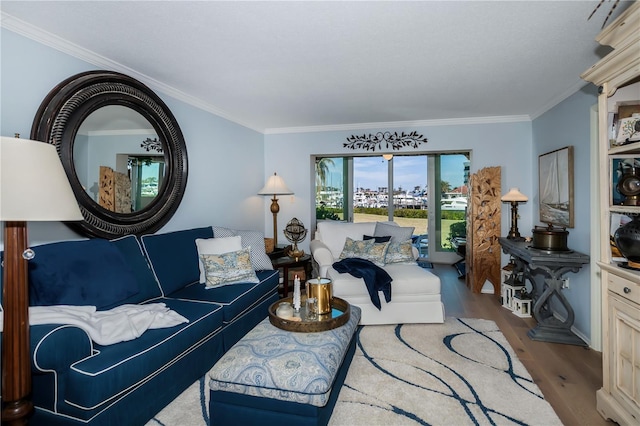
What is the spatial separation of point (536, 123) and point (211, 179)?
14.0 feet

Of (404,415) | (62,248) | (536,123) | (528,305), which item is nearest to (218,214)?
(62,248)

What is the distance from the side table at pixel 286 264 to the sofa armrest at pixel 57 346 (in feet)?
7.87

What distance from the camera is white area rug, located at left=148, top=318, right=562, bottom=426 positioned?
1.96 meters

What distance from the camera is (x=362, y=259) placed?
3770 mm

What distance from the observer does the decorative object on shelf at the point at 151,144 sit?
316cm

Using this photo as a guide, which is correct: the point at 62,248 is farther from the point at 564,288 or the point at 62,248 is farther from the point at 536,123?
the point at 536,123

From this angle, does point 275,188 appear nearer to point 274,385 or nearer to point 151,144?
point 151,144

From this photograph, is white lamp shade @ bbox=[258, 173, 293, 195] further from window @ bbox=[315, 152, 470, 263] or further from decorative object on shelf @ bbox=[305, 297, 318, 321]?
decorative object on shelf @ bbox=[305, 297, 318, 321]

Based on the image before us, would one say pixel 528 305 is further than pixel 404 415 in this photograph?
Yes

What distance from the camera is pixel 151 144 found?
3.22 meters

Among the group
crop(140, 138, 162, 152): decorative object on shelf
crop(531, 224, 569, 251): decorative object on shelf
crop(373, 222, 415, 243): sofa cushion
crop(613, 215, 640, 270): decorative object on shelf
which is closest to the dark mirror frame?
crop(140, 138, 162, 152): decorative object on shelf

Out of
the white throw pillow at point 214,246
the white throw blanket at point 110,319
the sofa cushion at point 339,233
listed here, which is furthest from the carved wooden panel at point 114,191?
the sofa cushion at point 339,233

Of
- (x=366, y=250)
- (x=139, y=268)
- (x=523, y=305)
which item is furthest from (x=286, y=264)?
(x=523, y=305)

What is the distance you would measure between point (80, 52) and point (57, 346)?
2.15 m
